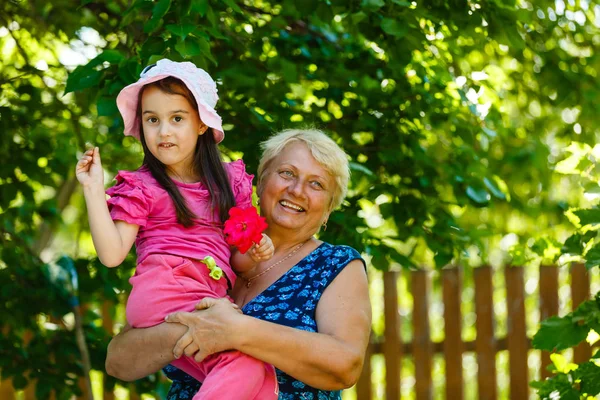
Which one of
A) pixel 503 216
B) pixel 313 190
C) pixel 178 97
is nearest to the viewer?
pixel 178 97

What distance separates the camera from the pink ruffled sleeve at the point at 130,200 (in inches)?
93.4

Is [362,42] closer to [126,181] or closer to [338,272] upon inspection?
[338,272]

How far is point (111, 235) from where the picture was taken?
2305 millimetres

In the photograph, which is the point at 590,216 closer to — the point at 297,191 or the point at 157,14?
the point at 297,191

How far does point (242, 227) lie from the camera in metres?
2.46

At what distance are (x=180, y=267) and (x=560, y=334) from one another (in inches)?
48.5

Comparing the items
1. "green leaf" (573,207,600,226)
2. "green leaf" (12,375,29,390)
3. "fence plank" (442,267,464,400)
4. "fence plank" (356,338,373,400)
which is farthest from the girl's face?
"fence plank" (356,338,373,400)

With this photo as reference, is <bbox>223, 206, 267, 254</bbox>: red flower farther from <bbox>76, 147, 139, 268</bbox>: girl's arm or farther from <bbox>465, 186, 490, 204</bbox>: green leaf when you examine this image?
<bbox>465, 186, 490, 204</bbox>: green leaf

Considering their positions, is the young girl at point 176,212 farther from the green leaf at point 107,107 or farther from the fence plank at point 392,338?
the fence plank at point 392,338

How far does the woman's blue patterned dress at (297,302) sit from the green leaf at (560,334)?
2.11 ft

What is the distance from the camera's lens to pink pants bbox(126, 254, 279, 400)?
2.37m

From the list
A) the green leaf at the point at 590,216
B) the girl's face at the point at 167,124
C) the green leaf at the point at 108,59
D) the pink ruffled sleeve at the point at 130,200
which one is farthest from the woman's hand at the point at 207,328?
the green leaf at the point at 590,216

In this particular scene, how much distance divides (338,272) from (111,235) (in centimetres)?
77

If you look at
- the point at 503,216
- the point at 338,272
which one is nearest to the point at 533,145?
the point at 503,216
